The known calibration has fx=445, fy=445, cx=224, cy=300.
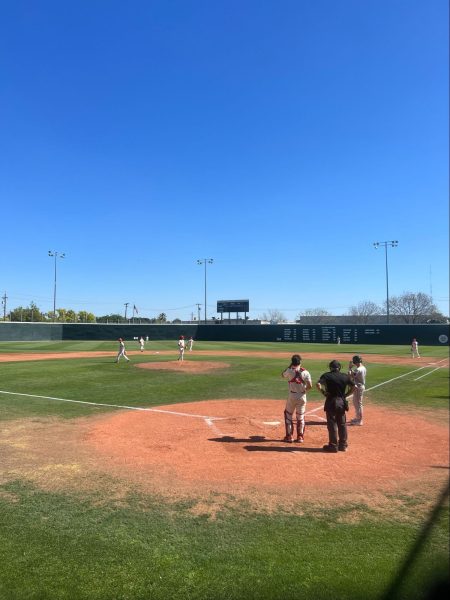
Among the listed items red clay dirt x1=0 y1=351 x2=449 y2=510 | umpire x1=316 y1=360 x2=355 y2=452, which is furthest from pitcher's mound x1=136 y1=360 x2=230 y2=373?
umpire x1=316 y1=360 x2=355 y2=452

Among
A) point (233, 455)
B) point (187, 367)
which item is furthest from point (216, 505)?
point (187, 367)

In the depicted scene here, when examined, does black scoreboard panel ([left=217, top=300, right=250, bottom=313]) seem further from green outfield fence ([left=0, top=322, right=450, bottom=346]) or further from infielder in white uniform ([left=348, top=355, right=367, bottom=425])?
infielder in white uniform ([left=348, top=355, right=367, bottom=425])

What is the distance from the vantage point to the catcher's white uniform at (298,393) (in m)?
8.62

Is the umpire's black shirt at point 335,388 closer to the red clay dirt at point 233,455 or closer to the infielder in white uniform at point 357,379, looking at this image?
the red clay dirt at point 233,455

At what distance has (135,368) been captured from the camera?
2311 centimetres

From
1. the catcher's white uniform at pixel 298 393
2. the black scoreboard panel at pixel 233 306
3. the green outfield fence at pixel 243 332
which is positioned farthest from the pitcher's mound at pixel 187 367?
the black scoreboard panel at pixel 233 306

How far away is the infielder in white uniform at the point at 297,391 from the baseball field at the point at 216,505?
0.38 metres

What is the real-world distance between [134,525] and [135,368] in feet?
60.5

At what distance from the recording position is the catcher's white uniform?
8.62 m

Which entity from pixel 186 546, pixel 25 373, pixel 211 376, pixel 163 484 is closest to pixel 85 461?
pixel 163 484

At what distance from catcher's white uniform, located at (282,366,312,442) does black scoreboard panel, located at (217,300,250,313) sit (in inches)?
2914

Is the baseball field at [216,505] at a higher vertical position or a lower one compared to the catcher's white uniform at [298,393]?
lower

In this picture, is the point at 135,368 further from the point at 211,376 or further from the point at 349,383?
the point at 349,383

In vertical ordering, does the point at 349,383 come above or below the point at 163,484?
above
